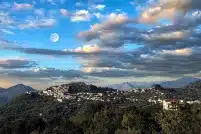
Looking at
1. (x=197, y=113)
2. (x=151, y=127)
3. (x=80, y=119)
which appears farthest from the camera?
(x=80, y=119)

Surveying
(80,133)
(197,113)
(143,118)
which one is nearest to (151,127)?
(143,118)

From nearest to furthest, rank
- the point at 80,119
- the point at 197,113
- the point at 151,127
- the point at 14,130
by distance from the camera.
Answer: the point at 197,113, the point at 151,127, the point at 80,119, the point at 14,130

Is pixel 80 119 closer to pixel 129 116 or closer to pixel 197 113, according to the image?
pixel 129 116

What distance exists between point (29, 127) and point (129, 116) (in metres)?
35.8

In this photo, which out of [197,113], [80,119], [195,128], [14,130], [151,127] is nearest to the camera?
[195,128]

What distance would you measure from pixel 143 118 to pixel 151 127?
3.14m

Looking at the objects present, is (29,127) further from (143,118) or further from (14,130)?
(143,118)

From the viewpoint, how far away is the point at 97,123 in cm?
9225

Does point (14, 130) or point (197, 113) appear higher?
point (197, 113)

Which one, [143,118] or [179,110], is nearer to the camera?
[179,110]

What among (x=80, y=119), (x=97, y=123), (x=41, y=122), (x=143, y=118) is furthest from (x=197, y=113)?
(x=41, y=122)

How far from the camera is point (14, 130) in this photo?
111812 mm

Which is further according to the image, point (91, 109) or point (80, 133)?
point (91, 109)

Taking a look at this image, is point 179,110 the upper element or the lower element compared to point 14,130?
upper
